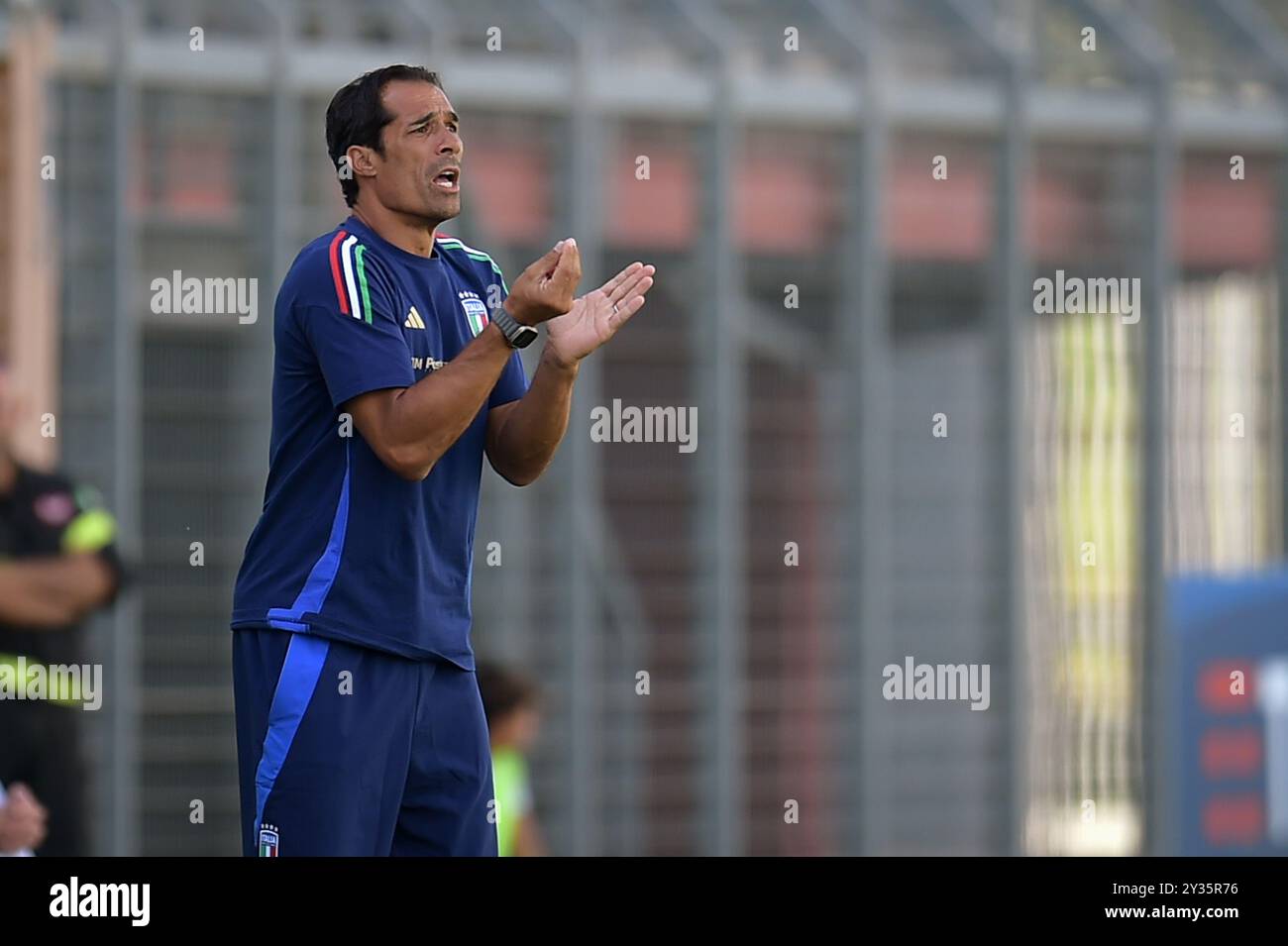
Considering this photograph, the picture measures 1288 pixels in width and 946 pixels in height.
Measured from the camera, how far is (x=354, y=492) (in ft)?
8.79

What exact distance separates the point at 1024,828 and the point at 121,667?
167 inches

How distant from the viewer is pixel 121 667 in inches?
366

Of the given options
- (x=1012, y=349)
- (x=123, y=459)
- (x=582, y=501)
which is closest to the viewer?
(x=123, y=459)

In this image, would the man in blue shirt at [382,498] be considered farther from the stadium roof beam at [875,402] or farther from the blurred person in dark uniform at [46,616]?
the stadium roof beam at [875,402]

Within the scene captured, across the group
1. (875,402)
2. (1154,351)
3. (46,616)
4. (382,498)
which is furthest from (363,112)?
(1154,351)

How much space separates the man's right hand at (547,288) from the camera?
257cm

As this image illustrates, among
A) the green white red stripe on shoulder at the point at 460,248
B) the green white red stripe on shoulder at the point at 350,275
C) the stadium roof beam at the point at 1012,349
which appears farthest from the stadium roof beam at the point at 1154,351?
the green white red stripe on shoulder at the point at 350,275

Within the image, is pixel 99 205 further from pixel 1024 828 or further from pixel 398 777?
pixel 398 777

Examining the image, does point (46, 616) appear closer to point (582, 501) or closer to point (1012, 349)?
point (582, 501)

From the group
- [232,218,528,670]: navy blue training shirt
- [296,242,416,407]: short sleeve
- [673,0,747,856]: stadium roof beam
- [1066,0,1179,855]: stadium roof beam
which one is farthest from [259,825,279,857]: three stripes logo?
Result: [1066,0,1179,855]: stadium roof beam

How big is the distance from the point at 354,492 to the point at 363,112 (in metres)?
0.47

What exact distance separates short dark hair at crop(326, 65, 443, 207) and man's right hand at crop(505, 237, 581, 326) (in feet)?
0.98

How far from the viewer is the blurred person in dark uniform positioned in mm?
5637
